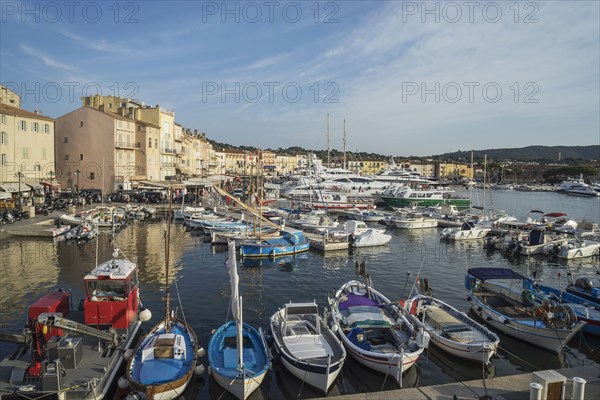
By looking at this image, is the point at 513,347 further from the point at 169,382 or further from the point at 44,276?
the point at 44,276

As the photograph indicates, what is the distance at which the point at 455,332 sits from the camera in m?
15.7

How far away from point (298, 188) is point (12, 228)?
43.8m

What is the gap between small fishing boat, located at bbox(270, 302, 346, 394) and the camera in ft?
40.3

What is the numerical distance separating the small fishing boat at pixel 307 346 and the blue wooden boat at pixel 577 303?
9.67 m

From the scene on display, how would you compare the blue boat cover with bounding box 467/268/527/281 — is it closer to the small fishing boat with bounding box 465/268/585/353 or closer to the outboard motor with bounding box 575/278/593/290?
the small fishing boat with bounding box 465/268/585/353

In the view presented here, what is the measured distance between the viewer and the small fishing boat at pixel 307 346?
40.3 ft

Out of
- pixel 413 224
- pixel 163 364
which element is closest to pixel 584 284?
pixel 163 364

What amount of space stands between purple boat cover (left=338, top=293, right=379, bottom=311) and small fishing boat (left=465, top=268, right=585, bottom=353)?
520 centimetres

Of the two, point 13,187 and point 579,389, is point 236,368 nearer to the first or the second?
point 579,389

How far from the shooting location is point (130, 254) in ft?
102

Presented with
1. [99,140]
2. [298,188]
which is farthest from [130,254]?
[298,188]

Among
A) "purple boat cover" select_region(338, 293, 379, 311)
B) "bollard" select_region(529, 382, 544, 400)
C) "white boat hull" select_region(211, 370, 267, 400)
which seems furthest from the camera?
"purple boat cover" select_region(338, 293, 379, 311)

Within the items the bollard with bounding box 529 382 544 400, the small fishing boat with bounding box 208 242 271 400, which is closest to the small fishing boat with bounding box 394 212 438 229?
the small fishing boat with bounding box 208 242 271 400

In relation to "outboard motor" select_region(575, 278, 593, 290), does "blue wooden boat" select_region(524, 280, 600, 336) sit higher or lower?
lower
